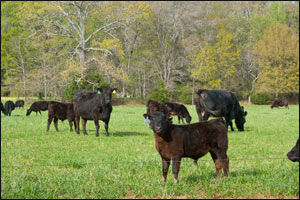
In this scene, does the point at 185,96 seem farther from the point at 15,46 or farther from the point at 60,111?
the point at 60,111

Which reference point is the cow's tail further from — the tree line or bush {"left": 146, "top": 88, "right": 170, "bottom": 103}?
bush {"left": 146, "top": 88, "right": 170, "bottom": 103}

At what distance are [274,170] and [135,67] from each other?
49.9 m

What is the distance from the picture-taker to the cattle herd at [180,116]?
5.67 m

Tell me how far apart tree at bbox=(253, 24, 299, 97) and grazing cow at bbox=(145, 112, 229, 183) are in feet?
Result: 162

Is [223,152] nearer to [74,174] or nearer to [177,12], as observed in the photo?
[74,174]

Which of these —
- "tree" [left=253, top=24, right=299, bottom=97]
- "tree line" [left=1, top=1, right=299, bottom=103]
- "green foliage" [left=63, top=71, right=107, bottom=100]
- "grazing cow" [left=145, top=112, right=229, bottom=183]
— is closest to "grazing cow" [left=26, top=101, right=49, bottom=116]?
"green foliage" [left=63, top=71, right=107, bottom=100]

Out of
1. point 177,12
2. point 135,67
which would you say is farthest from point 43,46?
point 177,12

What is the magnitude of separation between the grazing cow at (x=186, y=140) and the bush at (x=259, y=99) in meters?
48.0

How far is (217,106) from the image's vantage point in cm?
1622

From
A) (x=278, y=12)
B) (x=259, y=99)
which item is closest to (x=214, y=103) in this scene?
A: (x=259, y=99)

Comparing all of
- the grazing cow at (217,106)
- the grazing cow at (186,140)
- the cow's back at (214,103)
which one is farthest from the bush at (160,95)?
the grazing cow at (186,140)

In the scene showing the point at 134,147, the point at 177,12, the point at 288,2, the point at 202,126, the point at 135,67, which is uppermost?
the point at 288,2

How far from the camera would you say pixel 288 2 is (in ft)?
222

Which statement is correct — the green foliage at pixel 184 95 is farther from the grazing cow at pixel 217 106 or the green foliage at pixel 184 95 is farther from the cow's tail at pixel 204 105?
the cow's tail at pixel 204 105
